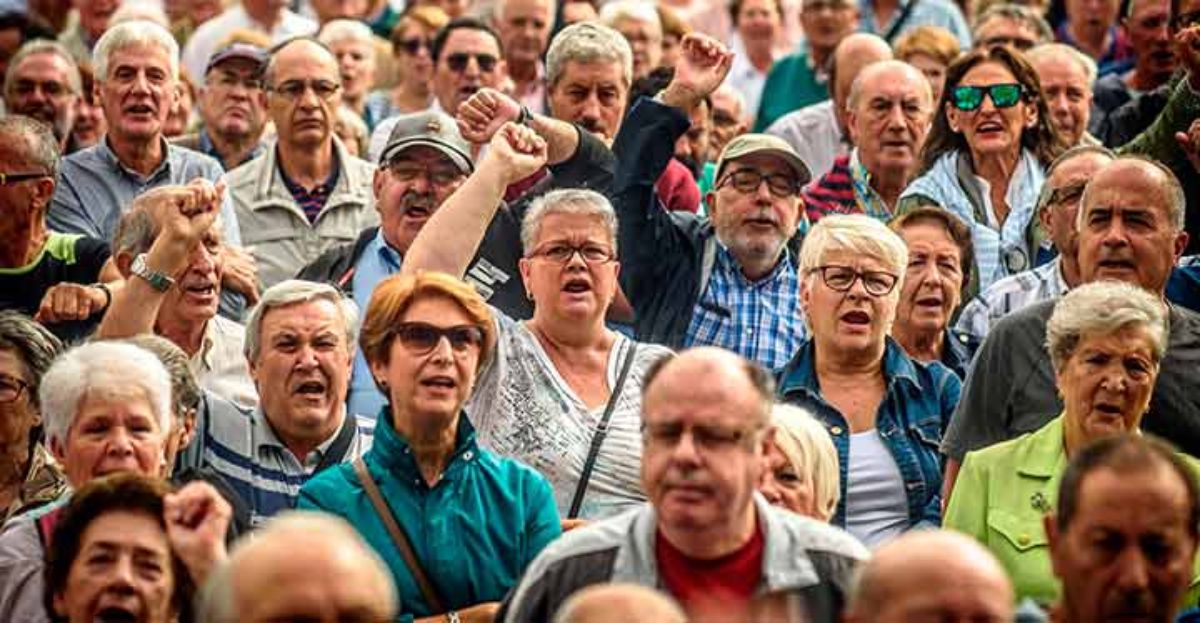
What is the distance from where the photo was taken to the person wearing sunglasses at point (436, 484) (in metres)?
8.20

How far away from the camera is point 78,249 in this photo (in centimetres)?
1075

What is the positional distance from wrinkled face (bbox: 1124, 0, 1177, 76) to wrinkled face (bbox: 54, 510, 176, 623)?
724 centimetres

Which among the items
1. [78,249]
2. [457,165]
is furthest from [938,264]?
[78,249]

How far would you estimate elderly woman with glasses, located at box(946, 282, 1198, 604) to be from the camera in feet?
27.7

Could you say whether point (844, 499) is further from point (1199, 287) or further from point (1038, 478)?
point (1199, 287)

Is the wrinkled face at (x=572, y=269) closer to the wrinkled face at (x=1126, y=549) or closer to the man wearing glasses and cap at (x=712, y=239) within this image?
the man wearing glasses and cap at (x=712, y=239)

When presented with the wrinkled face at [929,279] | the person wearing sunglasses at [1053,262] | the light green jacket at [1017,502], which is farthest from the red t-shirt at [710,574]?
the person wearing sunglasses at [1053,262]

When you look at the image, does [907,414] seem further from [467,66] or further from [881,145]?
[467,66]

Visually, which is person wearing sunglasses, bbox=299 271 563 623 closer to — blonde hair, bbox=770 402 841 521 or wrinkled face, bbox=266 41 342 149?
blonde hair, bbox=770 402 841 521

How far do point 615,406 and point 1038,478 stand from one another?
52.7 inches

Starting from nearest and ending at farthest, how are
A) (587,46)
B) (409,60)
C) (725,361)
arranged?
(725,361) < (587,46) < (409,60)

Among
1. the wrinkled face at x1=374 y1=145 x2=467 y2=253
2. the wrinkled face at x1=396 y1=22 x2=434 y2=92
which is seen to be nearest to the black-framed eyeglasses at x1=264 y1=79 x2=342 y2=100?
the wrinkled face at x1=374 y1=145 x2=467 y2=253

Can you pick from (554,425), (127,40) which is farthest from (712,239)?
(127,40)

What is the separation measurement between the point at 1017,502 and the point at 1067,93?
4.43 meters
